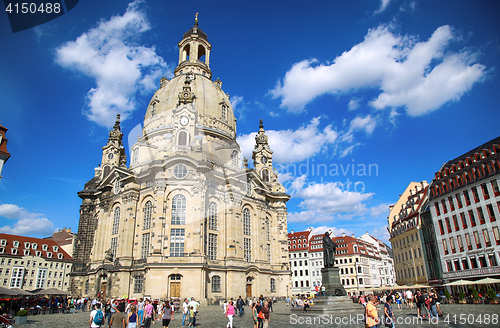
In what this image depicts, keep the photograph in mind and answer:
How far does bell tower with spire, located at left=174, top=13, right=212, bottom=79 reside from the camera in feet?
199

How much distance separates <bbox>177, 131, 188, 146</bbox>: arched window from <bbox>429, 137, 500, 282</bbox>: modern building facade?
117 feet

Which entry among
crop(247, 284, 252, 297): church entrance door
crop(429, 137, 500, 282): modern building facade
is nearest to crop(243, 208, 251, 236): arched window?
crop(247, 284, 252, 297): church entrance door

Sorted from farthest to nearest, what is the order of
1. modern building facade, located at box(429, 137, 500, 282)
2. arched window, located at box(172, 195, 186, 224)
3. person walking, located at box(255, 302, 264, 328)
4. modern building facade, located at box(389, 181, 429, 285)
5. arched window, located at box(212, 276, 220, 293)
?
modern building facade, located at box(389, 181, 429, 285) → arched window, located at box(172, 195, 186, 224) → arched window, located at box(212, 276, 220, 293) → modern building facade, located at box(429, 137, 500, 282) → person walking, located at box(255, 302, 264, 328)

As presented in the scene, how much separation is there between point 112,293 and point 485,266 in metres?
42.9

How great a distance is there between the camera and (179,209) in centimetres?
3812

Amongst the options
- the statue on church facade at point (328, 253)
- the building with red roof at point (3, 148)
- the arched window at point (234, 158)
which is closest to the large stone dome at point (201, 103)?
the arched window at point (234, 158)

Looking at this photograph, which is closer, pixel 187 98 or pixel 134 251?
pixel 134 251

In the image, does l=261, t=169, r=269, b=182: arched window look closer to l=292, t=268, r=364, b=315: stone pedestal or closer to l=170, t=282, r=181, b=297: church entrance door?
l=170, t=282, r=181, b=297: church entrance door

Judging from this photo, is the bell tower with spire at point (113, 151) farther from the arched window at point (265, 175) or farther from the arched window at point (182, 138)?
the arched window at point (265, 175)

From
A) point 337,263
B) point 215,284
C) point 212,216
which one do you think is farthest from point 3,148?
point 337,263

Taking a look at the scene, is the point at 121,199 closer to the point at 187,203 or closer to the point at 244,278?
the point at 187,203

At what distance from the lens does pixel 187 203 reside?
3825 centimetres

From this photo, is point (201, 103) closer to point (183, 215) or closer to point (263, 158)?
point (263, 158)

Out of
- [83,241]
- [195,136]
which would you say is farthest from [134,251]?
[195,136]
